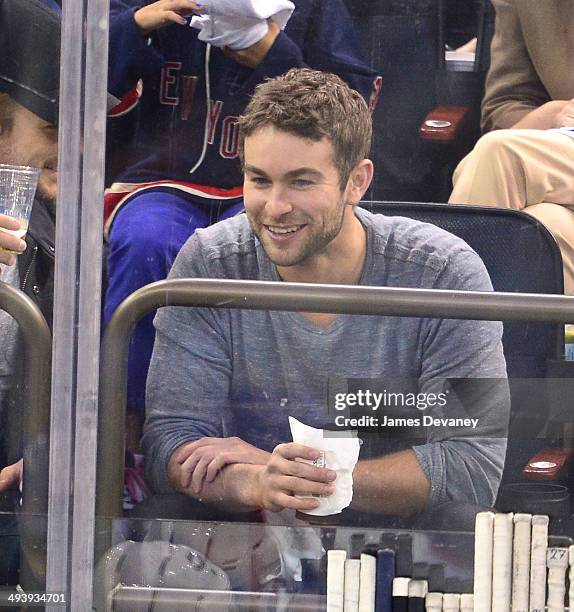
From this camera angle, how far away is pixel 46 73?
1887mm

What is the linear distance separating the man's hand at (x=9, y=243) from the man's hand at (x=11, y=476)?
1.19 ft

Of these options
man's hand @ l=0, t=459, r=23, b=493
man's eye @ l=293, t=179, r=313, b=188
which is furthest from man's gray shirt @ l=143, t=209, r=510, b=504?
man's hand @ l=0, t=459, r=23, b=493

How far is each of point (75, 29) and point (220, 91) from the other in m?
0.27

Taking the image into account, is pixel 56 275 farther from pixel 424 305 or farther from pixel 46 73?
pixel 424 305

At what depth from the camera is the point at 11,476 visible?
75.6 inches

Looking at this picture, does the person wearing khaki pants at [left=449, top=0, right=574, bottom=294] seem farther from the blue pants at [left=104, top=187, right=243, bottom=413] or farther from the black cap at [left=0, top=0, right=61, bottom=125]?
the black cap at [left=0, top=0, right=61, bottom=125]

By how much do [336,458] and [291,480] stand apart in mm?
89

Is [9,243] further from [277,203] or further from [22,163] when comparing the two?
[277,203]

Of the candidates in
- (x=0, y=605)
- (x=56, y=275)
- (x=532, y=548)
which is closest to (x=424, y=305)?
(x=532, y=548)

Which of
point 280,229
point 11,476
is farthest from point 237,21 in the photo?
point 11,476

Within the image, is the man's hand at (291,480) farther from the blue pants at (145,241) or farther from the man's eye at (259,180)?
the man's eye at (259,180)

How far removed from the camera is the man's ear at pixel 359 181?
74.7 inches

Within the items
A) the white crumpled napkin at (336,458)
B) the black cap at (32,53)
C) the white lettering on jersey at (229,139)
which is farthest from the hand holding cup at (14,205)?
the white crumpled napkin at (336,458)

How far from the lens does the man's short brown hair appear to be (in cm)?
189
